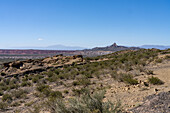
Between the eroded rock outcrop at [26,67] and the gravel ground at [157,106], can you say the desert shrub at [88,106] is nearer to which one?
the gravel ground at [157,106]

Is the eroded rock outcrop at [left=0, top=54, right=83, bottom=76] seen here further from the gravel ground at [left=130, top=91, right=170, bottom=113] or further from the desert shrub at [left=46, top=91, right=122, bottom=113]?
the gravel ground at [left=130, top=91, right=170, bottom=113]

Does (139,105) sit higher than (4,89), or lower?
higher

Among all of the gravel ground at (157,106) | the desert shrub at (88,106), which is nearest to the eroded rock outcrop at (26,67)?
the desert shrub at (88,106)

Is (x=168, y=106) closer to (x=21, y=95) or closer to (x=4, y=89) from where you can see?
(x=21, y=95)

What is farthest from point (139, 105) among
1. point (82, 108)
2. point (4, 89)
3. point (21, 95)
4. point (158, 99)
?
point (4, 89)

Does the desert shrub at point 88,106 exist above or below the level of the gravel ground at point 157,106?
above

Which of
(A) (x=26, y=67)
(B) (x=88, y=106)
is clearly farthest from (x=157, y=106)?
(A) (x=26, y=67)

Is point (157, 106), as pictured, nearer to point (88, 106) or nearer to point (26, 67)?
point (88, 106)

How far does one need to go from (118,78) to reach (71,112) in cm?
750

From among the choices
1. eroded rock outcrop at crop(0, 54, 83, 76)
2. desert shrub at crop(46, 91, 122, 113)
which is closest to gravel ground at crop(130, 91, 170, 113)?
desert shrub at crop(46, 91, 122, 113)

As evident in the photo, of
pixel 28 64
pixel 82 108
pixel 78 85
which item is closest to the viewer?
pixel 82 108

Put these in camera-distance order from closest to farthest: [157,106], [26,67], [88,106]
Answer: [88,106] < [157,106] < [26,67]

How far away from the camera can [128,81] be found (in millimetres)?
9867

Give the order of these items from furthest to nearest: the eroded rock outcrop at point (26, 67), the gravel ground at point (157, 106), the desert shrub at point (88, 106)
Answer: the eroded rock outcrop at point (26, 67), the gravel ground at point (157, 106), the desert shrub at point (88, 106)
